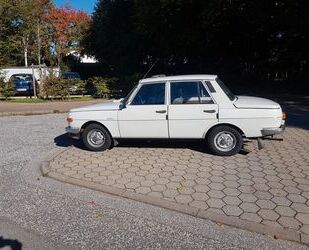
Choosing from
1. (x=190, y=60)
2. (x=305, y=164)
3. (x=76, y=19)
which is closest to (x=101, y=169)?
(x=305, y=164)

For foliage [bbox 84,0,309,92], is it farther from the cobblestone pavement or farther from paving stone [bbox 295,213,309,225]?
paving stone [bbox 295,213,309,225]

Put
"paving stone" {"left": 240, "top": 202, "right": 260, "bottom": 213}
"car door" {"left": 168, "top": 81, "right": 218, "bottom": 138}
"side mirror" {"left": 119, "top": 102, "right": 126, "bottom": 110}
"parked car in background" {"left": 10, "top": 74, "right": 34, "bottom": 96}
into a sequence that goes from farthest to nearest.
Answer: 1. "parked car in background" {"left": 10, "top": 74, "right": 34, "bottom": 96}
2. "side mirror" {"left": 119, "top": 102, "right": 126, "bottom": 110}
3. "car door" {"left": 168, "top": 81, "right": 218, "bottom": 138}
4. "paving stone" {"left": 240, "top": 202, "right": 260, "bottom": 213}

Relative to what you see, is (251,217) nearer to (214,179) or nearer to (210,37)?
(214,179)

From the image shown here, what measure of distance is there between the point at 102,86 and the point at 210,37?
24.6ft

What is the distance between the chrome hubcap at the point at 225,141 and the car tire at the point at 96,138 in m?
2.32

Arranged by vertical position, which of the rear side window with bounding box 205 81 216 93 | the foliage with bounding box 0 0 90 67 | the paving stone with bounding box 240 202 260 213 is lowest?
the paving stone with bounding box 240 202 260 213

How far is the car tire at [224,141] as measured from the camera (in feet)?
22.8

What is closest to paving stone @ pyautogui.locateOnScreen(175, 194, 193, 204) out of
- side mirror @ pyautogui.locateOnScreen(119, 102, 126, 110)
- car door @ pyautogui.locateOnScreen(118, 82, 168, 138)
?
car door @ pyautogui.locateOnScreen(118, 82, 168, 138)

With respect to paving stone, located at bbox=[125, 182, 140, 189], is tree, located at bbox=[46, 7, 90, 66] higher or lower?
higher

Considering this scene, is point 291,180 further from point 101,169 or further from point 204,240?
point 101,169

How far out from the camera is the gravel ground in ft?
13.1

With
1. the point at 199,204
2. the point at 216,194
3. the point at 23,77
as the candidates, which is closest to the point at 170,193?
the point at 199,204

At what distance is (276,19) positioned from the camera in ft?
66.4

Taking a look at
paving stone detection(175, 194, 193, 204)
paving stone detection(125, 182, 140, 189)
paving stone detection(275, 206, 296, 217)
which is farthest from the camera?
paving stone detection(125, 182, 140, 189)
